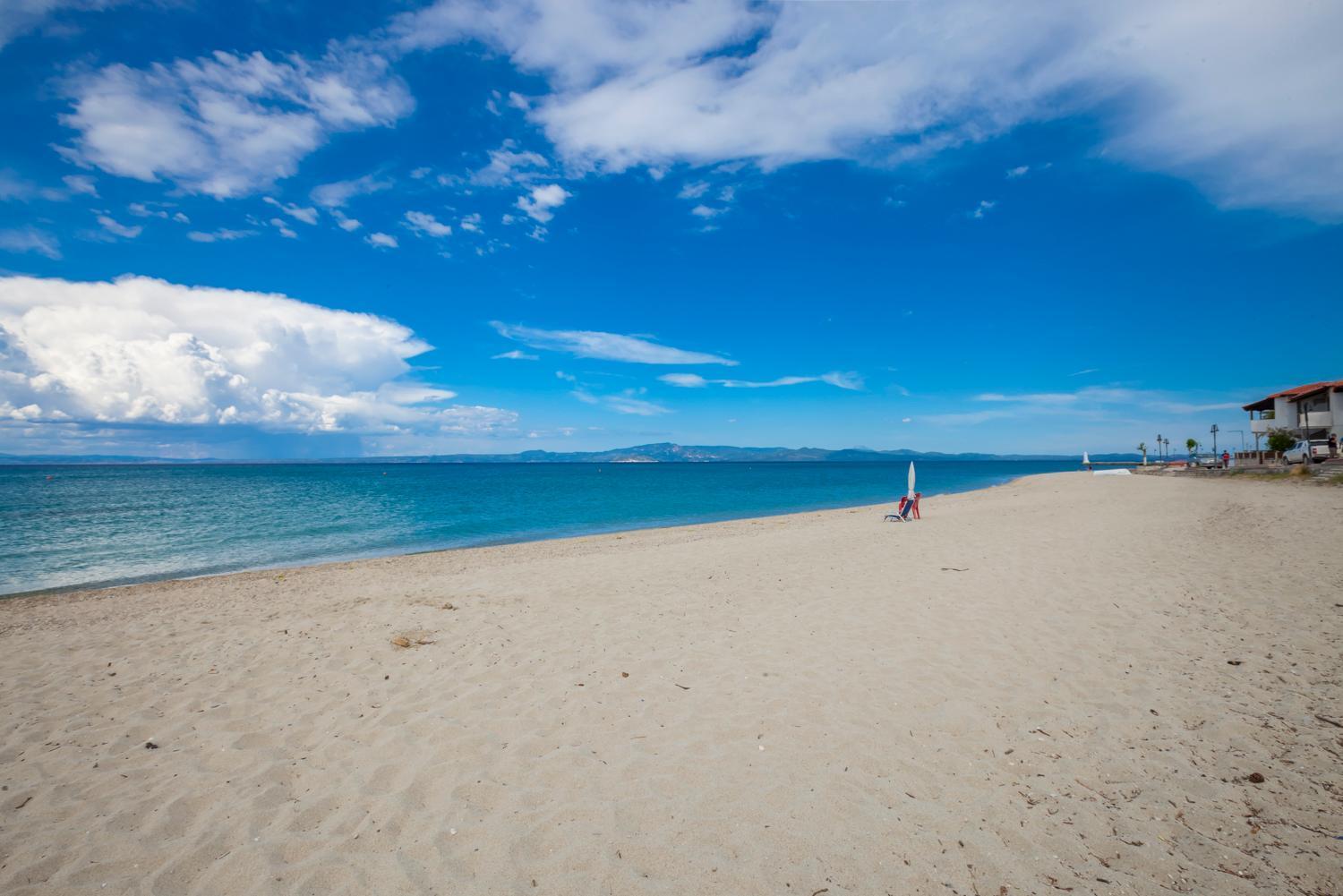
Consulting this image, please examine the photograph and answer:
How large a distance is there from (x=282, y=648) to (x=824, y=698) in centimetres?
686

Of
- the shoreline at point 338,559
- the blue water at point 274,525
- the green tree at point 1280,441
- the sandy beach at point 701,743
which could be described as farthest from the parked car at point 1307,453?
the sandy beach at point 701,743

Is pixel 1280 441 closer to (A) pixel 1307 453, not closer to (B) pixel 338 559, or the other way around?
(A) pixel 1307 453

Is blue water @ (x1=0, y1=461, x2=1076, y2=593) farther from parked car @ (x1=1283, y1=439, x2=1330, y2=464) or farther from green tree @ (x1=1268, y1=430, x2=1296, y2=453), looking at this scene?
green tree @ (x1=1268, y1=430, x2=1296, y2=453)

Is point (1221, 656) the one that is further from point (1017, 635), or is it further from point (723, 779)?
point (723, 779)

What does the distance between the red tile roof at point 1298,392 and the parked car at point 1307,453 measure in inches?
274

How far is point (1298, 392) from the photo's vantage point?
44.7 m

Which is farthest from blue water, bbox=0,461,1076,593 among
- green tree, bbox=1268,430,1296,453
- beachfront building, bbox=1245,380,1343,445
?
beachfront building, bbox=1245,380,1343,445

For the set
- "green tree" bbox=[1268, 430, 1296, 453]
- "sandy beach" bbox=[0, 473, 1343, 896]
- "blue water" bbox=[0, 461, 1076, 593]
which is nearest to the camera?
"sandy beach" bbox=[0, 473, 1343, 896]

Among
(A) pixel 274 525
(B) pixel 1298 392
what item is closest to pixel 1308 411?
(B) pixel 1298 392

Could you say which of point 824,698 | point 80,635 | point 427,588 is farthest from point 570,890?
point 80,635

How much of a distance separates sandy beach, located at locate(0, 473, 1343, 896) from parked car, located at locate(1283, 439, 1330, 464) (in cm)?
3889

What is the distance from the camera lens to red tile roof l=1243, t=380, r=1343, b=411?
4205 centimetres

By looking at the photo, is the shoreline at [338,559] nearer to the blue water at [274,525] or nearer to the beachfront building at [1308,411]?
the blue water at [274,525]

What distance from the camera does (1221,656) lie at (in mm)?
6371
